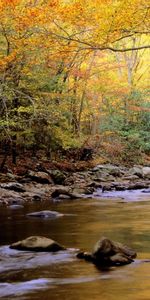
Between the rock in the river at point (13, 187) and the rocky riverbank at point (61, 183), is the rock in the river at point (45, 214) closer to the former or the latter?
the rocky riverbank at point (61, 183)

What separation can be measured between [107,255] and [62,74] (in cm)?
1502

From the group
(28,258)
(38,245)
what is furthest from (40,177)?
(28,258)

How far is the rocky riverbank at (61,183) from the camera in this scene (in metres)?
14.7

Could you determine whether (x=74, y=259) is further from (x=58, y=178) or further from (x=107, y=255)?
(x=58, y=178)

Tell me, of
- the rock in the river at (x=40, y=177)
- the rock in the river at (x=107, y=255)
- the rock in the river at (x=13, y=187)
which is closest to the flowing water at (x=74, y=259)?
the rock in the river at (x=107, y=255)

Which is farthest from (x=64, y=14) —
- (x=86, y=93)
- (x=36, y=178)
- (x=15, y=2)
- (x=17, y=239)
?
(x=17, y=239)

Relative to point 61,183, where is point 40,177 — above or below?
above

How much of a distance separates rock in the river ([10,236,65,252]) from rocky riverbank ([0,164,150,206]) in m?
5.90

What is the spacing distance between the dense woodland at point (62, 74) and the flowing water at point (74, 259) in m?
3.95

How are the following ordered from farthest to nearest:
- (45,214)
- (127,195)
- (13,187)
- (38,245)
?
(127,195), (13,187), (45,214), (38,245)

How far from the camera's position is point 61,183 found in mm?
17453

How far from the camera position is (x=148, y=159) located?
28688 mm

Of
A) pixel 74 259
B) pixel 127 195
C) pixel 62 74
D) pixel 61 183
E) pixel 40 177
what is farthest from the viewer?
pixel 62 74

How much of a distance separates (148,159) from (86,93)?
243 inches
